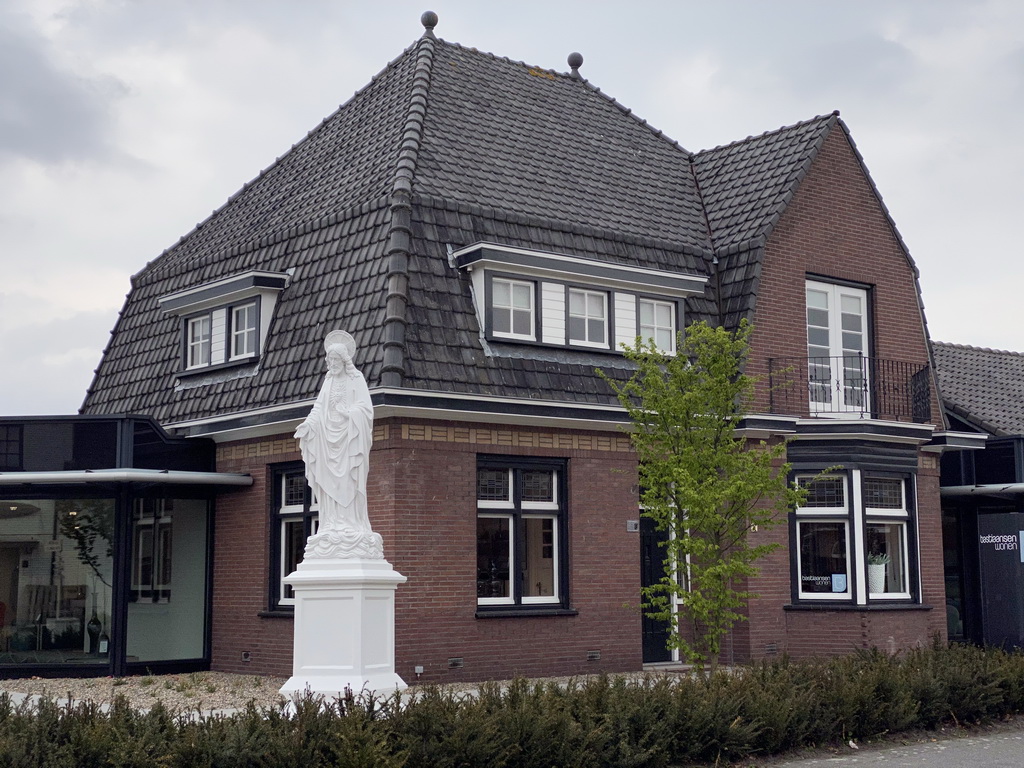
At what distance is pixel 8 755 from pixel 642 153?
16.3 metres

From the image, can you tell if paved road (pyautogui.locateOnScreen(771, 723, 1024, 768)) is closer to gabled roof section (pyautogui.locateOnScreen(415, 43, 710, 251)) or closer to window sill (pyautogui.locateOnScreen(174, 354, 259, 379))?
gabled roof section (pyautogui.locateOnScreen(415, 43, 710, 251))

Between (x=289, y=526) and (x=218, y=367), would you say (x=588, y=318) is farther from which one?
(x=218, y=367)

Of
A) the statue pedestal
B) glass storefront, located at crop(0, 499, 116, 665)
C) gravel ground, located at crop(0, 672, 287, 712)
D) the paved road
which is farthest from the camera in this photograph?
glass storefront, located at crop(0, 499, 116, 665)

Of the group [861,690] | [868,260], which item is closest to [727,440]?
[861,690]

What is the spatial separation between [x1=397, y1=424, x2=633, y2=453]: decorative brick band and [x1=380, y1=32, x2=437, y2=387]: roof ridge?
0.89 meters

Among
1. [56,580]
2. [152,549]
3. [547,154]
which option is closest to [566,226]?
[547,154]

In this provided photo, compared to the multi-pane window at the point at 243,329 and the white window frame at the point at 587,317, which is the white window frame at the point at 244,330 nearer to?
the multi-pane window at the point at 243,329

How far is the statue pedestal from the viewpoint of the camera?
12938 millimetres

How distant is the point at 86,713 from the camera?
10.5 metres

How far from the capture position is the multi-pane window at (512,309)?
1811cm

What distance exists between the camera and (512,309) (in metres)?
18.3

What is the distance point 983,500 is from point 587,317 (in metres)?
9.16

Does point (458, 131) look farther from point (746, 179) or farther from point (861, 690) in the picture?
point (861, 690)

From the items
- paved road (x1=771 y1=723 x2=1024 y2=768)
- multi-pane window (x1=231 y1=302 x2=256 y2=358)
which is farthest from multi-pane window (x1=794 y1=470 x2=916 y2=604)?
multi-pane window (x1=231 y1=302 x2=256 y2=358)
